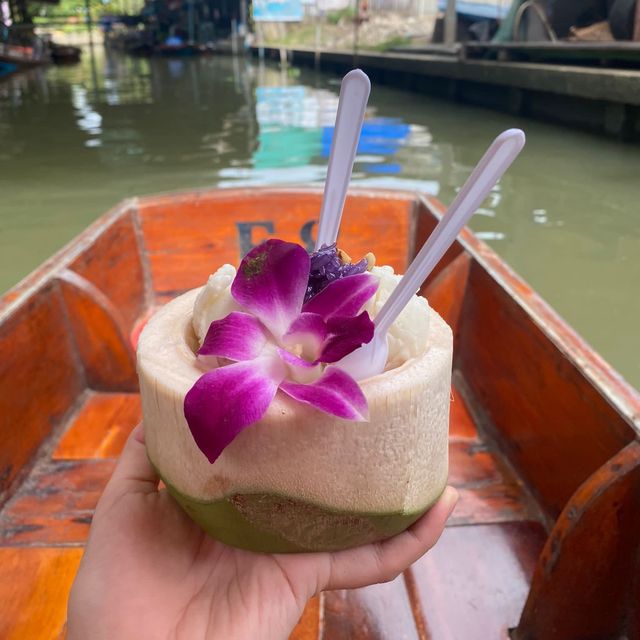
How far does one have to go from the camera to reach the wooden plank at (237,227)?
2.81 m

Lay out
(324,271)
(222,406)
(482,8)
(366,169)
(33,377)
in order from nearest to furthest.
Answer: (222,406), (324,271), (33,377), (366,169), (482,8)

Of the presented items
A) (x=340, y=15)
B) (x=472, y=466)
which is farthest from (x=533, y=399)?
(x=340, y=15)

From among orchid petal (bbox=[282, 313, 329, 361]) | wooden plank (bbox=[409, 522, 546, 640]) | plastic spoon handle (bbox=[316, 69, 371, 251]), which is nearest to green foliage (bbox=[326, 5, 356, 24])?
wooden plank (bbox=[409, 522, 546, 640])

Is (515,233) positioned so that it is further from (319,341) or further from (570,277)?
(319,341)

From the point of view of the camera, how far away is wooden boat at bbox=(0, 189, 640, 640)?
4.01 feet

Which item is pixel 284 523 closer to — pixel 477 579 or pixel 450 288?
pixel 477 579

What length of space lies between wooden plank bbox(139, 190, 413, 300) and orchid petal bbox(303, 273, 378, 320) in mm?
2196

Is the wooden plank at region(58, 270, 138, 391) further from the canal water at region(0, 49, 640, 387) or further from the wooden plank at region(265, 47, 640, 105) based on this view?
the wooden plank at region(265, 47, 640, 105)

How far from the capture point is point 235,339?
64 centimetres

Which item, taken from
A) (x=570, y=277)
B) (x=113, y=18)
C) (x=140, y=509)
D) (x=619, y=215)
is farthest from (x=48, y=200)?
(x=113, y=18)

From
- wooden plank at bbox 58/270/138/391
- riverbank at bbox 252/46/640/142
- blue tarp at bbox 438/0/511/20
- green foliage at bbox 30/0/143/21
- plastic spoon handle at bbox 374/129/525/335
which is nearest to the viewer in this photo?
plastic spoon handle at bbox 374/129/525/335

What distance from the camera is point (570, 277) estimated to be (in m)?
4.04

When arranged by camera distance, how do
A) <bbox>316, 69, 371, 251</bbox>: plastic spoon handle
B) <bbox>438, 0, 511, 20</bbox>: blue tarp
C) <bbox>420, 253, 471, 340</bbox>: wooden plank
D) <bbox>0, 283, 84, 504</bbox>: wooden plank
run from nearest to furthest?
<bbox>316, 69, 371, 251</bbox>: plastic spoon handle, <bbox>0, 283, 84, 504</bbox>: wooden plank, <bbox>420, 253, 471, 340</bbox>: wooden plank, <bbox>438, 0, 511, 20</bbox>: blue tarp

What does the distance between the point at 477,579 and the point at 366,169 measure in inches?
226
